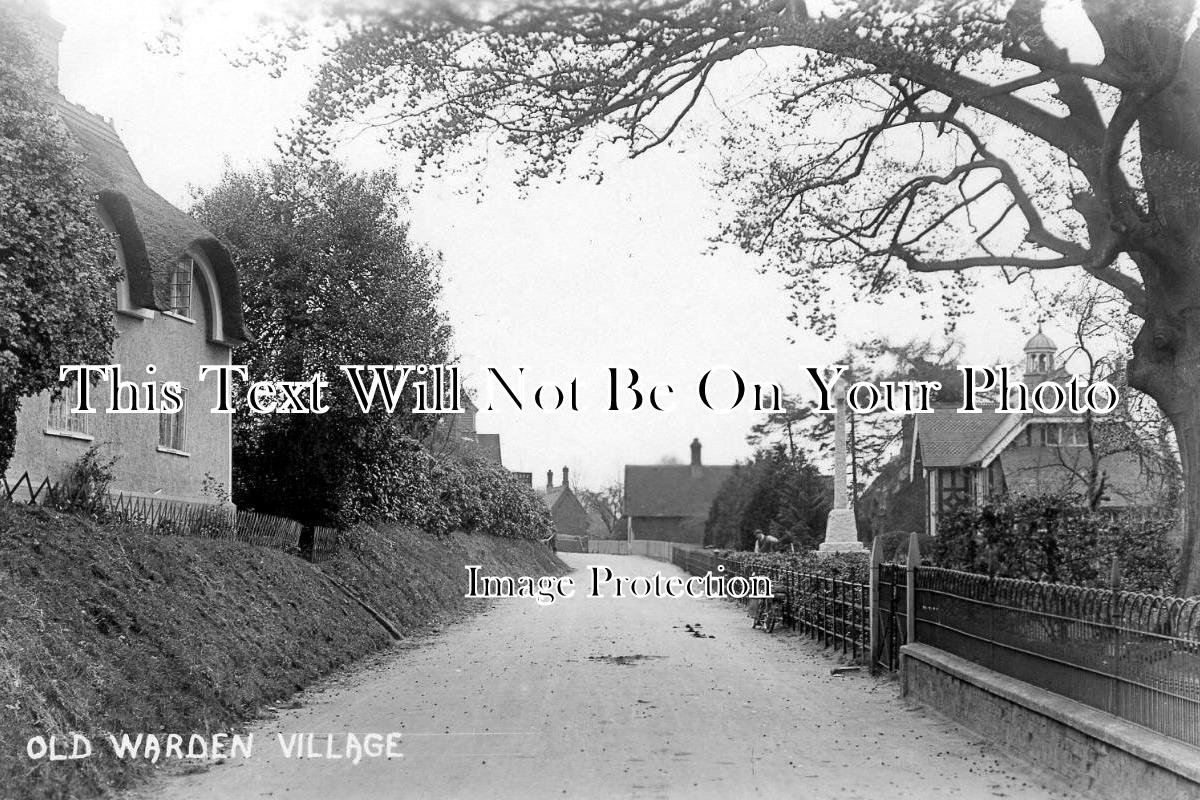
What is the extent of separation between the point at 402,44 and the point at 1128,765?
28.5 ft

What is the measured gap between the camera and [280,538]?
2275 cm

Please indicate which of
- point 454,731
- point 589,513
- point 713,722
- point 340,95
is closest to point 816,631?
point 713,722

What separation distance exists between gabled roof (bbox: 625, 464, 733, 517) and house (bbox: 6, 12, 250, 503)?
91.8 metres

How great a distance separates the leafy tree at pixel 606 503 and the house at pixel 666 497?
581 inches

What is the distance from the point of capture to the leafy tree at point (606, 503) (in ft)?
447

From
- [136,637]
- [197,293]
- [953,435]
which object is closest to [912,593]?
[136,637]

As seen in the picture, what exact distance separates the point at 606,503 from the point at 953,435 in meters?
83.6

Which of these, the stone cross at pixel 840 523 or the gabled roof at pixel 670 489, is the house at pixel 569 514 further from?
the stone cross at pixel 840 523

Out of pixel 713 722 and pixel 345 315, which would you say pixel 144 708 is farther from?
pixel 345 315

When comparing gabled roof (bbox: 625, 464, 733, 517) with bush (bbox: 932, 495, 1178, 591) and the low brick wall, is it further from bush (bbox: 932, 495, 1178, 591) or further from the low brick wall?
the low brick wall

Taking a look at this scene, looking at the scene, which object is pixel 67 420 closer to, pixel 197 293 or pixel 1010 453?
pixel 197 293

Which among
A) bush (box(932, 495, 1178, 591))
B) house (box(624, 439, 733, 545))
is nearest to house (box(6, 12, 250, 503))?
bush (box(932, 495, 1178, 591))

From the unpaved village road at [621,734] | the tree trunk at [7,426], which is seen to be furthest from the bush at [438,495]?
the tree trunk at [7,426]

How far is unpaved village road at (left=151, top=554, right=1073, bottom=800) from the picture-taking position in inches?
359
